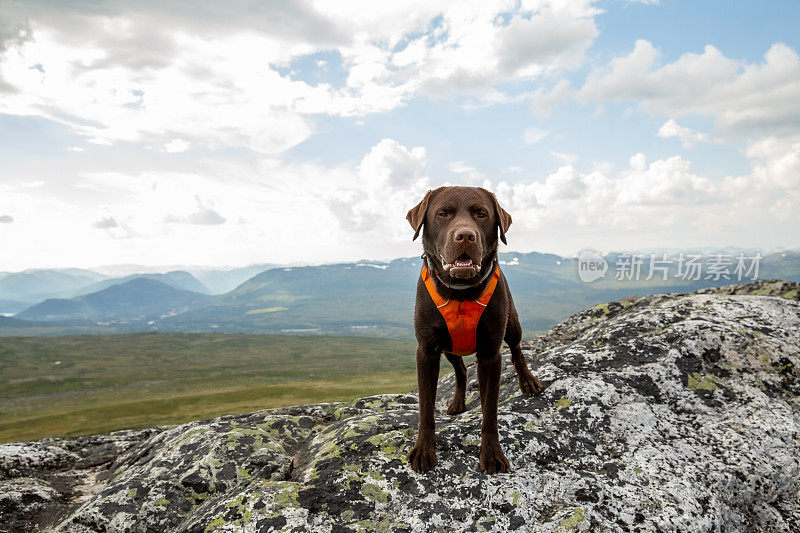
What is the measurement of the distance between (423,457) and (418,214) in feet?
10.3

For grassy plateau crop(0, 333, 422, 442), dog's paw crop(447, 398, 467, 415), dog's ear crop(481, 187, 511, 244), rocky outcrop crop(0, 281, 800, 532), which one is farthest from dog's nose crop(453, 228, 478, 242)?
grassy plateau crop(0, 333, 422, 442)

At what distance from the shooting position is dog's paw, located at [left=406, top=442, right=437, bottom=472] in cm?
523

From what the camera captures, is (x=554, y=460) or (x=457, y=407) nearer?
(x=554, y=460)

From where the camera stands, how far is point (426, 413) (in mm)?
5383

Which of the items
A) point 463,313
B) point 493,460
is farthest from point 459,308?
point 493,460

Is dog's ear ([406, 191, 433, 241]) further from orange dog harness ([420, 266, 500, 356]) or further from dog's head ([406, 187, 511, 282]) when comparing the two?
orange dog harness ([420, 266, 500, 356])

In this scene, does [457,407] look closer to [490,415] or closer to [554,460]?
[490,415]

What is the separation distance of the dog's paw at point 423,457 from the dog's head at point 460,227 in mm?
2211

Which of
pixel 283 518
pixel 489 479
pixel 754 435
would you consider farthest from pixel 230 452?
pixel 754 435

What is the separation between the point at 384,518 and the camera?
4.67m

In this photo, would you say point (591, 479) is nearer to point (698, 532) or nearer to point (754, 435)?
point (698, 532)

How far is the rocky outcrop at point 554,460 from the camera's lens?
4.68 metres

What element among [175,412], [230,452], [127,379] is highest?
[230,452]

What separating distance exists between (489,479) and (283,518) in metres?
2.43
